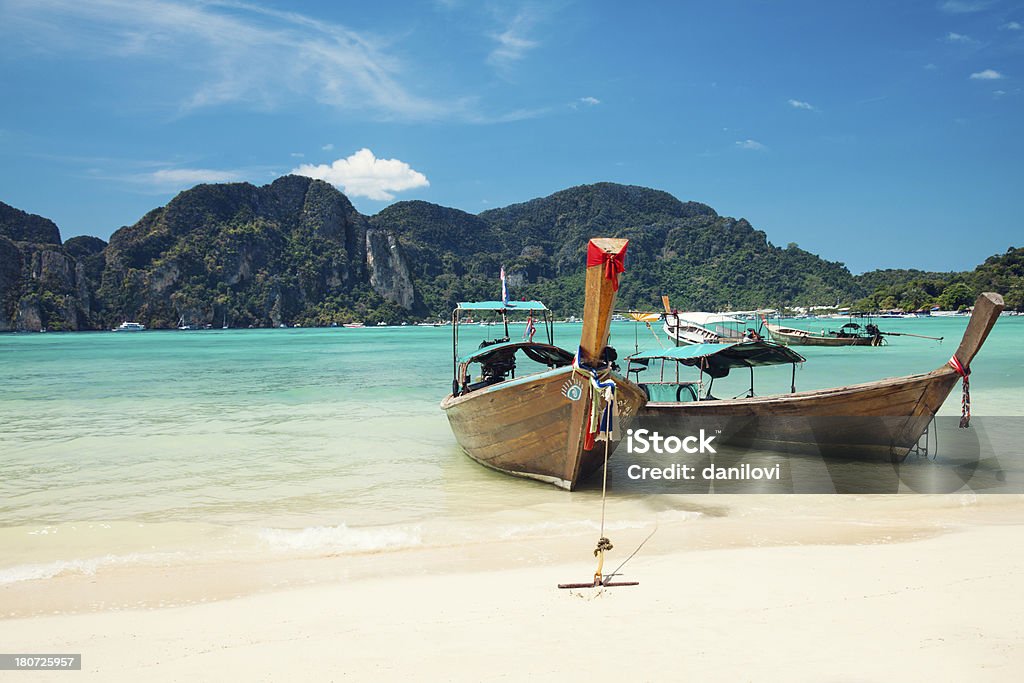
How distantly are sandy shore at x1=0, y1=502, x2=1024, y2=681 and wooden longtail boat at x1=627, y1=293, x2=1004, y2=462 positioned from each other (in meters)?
2.99

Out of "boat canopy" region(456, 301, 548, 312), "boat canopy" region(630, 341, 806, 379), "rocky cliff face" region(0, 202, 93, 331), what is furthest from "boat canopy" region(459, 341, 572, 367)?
"rocky cliff face" region(0, 202, 93, 331)

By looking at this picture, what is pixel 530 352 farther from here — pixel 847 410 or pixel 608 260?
pixel 608 260

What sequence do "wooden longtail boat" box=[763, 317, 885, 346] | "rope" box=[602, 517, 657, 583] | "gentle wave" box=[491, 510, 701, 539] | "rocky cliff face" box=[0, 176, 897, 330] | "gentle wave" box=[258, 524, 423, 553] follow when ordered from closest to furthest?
"rope" box=[602, 517, 657, 583] → "gentle wave" box=[258, 524, 423, 553] → "gentle wave" box=[491, 510, 701, 539] → "wooden longtail boat" box=[763, 317, 885, 346] → "rocky cliff face" box=[0, 176, 897, 330]

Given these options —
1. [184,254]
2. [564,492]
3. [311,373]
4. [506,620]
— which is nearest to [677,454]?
[564,492]

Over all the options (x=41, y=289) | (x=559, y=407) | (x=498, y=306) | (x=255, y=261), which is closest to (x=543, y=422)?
(x=559, y=407)

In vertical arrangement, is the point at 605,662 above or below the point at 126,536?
above

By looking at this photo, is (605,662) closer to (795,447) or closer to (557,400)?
(557,400)

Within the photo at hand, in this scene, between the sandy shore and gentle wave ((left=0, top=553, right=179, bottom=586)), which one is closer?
the sandy shore

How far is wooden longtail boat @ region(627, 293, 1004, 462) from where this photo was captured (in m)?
7.97

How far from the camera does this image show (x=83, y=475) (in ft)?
32.0

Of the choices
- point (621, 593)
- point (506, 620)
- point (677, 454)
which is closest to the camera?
point (506, 620)

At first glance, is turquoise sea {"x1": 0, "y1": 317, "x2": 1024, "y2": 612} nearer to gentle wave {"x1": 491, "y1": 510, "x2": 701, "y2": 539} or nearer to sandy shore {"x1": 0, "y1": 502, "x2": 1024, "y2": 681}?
gentle wave {"x1": 491, "y1": 510, "x2": 701, "y2": 539}

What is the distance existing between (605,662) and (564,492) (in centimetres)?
424

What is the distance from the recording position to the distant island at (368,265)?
113 metres
